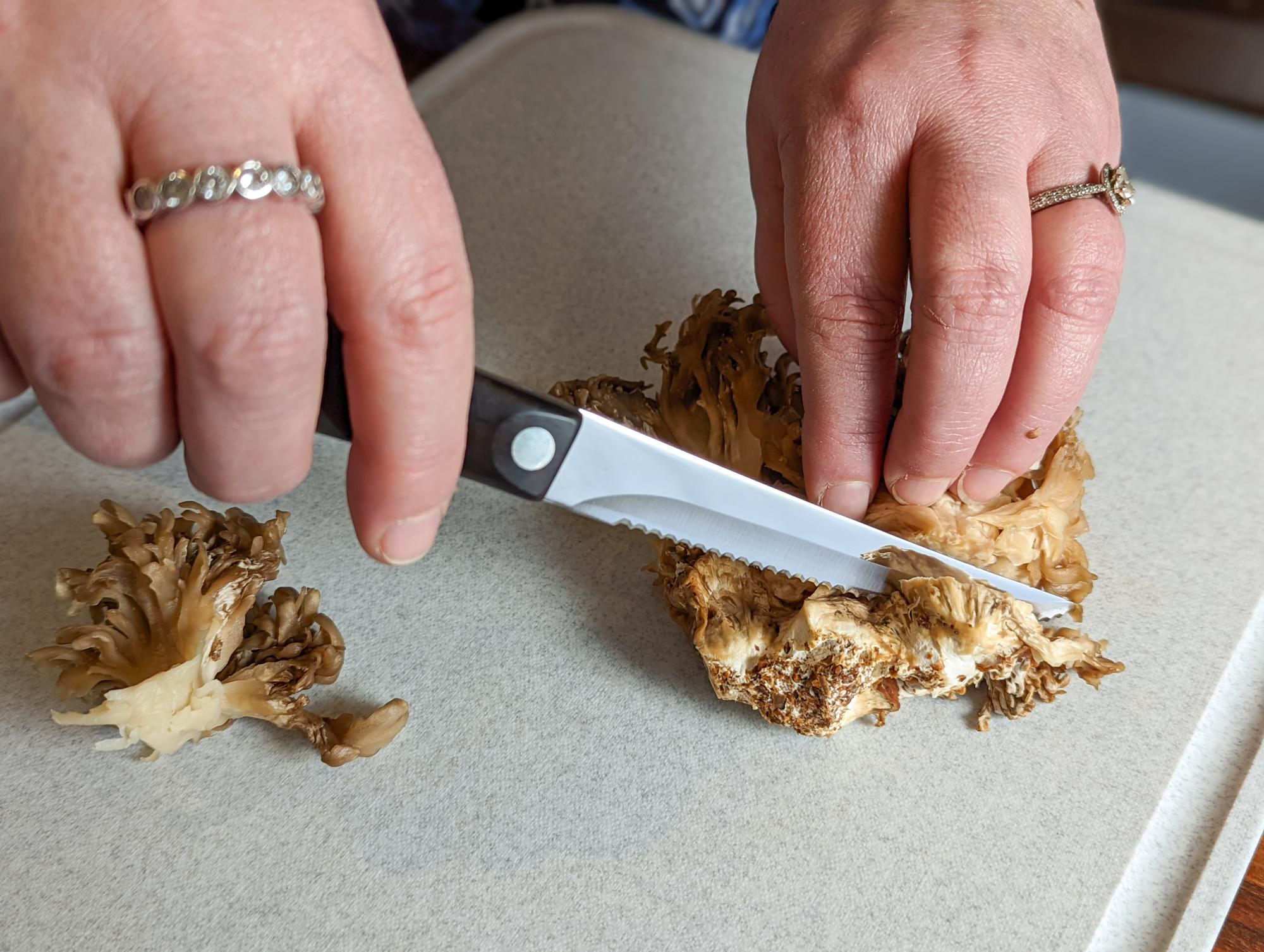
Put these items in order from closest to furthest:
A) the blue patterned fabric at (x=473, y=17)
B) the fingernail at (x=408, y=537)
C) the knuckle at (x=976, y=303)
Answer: the fingernail at (x=408, y=537), the knuckle at (x=976, y=303), the blue patterned fabric at (x=473, y=17)

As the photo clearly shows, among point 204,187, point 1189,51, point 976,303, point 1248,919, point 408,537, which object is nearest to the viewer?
point 204,187

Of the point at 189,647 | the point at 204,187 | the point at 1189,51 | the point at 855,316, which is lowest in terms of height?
the point at 189,647

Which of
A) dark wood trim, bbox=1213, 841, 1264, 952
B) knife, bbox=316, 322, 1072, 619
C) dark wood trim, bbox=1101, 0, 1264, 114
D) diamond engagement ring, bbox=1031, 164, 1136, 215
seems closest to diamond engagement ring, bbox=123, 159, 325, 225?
knife, bbox=316, 322, 1072, 619

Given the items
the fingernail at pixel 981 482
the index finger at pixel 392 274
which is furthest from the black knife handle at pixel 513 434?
the fingernail at pixel 981 482

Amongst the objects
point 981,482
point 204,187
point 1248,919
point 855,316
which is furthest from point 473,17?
point 1248,919

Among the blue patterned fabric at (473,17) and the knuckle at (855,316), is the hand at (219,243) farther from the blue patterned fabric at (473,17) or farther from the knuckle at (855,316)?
the blue patterned fabric at (473,17)

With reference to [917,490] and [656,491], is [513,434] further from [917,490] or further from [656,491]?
[917,490]
